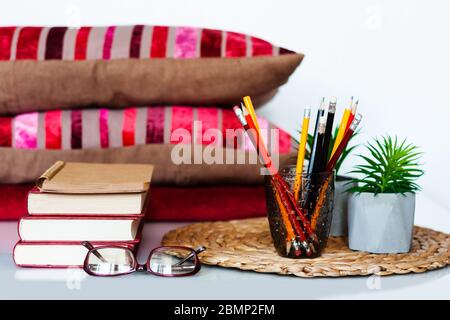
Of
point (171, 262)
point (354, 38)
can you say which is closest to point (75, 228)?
point (171, 262)

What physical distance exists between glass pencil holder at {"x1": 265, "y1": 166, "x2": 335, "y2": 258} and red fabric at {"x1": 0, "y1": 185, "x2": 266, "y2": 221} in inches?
10.9

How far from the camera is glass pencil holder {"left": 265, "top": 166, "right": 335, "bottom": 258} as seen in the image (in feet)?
2.71

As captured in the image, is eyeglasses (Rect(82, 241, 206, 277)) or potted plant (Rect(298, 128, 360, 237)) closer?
eyeglasses (Rect(82, 241, 206, 277))

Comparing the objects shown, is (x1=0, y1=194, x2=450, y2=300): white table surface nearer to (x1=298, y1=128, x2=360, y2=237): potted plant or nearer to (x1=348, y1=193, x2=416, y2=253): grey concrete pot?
(x1=348, y1=193, x2=416, y2=253): grey concrete pot

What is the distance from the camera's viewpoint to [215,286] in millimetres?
749

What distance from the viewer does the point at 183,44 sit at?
121cm

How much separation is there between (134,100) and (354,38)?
0.55 meters

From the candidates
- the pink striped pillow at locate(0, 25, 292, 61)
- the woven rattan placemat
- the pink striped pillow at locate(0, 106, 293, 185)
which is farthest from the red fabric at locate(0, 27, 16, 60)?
the woven rattan placemat

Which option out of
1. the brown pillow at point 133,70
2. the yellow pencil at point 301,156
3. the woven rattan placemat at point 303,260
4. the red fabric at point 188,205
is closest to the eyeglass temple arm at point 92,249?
the woven rattan placemat at point 303,260

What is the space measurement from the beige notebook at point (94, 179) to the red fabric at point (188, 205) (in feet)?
0.51

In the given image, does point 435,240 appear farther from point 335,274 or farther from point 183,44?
point 183,44

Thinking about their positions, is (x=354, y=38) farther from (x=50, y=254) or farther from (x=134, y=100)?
(x=50, y=254)
